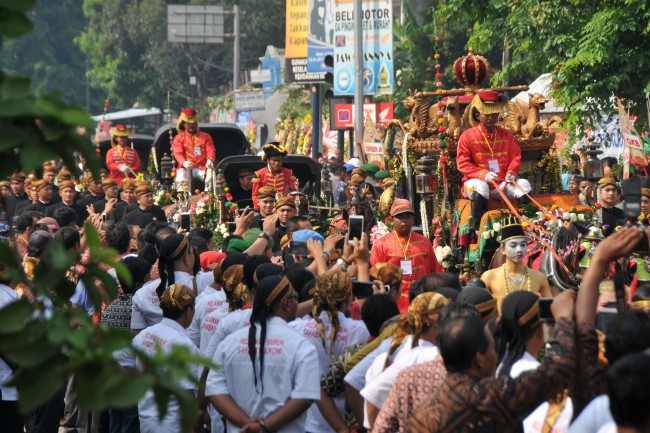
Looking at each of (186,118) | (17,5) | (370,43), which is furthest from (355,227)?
(370,43)

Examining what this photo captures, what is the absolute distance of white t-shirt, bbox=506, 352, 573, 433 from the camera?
5.15m

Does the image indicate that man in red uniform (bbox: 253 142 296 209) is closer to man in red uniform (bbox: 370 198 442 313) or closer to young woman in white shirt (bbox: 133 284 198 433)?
man in red uniform (bbox: 370 198 442 313)

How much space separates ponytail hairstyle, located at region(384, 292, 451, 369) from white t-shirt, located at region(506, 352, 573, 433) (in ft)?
2.23

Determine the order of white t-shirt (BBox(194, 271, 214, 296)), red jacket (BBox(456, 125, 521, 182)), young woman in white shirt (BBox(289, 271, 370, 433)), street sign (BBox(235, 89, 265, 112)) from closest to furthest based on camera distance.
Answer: young woman in white shirt (BBox(289, 271, 370, 433))
white t-shirt (BBox(194, 271, 214, 296))
red jacket (BBox(456, 125, 521, 182))
street sign (BBox(235, 89, 265, 112))

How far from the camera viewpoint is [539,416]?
527 cm

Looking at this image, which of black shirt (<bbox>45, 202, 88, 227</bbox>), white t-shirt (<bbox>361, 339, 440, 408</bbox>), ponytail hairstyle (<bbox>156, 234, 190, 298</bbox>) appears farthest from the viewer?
black shirt (<bbox>45, 202, 88, 227</bbox>)

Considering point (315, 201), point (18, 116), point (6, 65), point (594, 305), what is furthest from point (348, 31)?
point (6, 65)

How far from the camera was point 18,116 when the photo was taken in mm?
3180

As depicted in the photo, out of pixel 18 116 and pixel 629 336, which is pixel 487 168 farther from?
pixel 18 116

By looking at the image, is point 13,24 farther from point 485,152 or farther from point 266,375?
point 485,152

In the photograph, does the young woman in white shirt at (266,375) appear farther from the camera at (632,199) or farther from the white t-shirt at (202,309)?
the camera at (632,199)

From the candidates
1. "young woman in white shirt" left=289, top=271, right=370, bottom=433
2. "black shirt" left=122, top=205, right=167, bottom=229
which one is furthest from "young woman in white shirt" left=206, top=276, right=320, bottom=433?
"black shirt" left=122, top=205, right=167, bottom=229

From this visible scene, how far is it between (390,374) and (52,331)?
293cm

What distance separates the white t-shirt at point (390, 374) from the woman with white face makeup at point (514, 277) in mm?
3838
